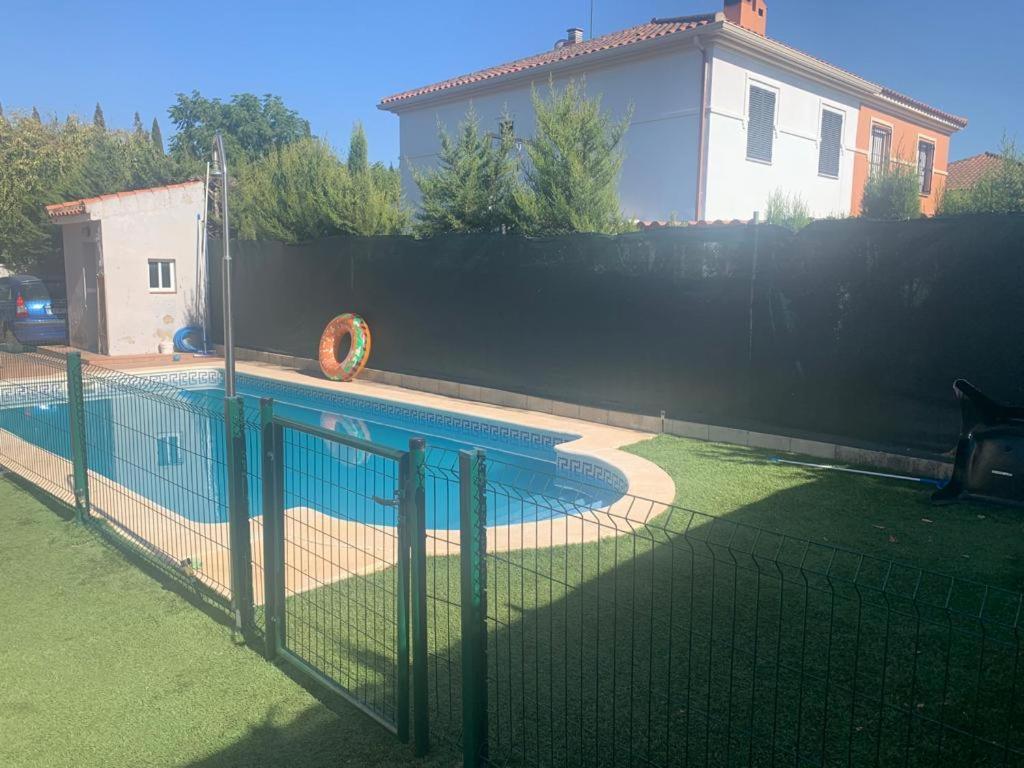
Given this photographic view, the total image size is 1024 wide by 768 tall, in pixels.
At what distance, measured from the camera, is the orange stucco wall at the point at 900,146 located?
19.4m

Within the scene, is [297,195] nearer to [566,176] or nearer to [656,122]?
[566,176]

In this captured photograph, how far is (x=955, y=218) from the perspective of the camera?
7.13 meters

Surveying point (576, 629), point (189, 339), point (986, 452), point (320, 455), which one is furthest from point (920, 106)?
point (576, 629)

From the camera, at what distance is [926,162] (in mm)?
22438

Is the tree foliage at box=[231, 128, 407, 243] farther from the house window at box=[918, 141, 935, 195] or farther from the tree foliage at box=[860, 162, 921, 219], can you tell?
the house window at box=[918, 141, 935, 195]

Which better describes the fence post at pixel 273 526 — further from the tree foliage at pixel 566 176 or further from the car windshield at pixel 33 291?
the car windshield at pixel 33 291

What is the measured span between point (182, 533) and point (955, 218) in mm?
6839

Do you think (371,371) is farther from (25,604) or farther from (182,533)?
(25,604)

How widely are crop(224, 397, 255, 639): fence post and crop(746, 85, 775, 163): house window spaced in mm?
14241

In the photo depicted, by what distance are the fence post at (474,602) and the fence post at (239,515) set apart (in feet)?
5.11

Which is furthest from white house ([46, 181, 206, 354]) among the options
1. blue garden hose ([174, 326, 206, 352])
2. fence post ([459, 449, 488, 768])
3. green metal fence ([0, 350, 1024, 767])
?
fence post ([459, 449, 488, 768])

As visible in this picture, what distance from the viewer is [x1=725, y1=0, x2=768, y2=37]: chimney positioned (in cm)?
1741

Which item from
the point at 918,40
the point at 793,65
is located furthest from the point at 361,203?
the point at 918,40

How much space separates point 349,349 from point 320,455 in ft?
30.1
